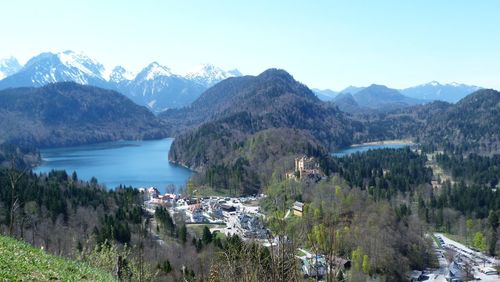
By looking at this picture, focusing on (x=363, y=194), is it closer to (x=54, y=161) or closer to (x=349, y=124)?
(x=54, y=161)

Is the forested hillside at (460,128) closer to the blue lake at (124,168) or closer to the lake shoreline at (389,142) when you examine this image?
the lake shoreline at (389,142)

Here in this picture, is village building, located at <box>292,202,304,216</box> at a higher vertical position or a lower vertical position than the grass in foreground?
lower

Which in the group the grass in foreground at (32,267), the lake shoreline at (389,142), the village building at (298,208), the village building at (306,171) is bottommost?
the village building at (298,208)

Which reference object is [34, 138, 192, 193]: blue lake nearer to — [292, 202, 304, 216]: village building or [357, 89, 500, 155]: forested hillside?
[292, 202, 304, 216]: village building

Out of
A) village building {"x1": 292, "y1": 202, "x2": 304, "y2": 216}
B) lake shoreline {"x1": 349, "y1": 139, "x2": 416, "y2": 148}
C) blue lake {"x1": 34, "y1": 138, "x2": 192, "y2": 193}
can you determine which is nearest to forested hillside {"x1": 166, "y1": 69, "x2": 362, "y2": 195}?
lake shoreline {"x1": 349, "y1": 139, "x2": 416, "y2": 148}

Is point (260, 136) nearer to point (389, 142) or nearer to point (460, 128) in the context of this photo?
point (460, 128)

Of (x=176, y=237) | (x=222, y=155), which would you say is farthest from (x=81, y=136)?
(x=176, y=237)

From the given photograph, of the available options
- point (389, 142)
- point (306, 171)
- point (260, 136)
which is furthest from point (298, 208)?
point (389, 142)

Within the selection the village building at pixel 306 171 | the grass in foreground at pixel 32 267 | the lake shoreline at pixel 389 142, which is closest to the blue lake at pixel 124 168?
the village building at pixel 306 171
